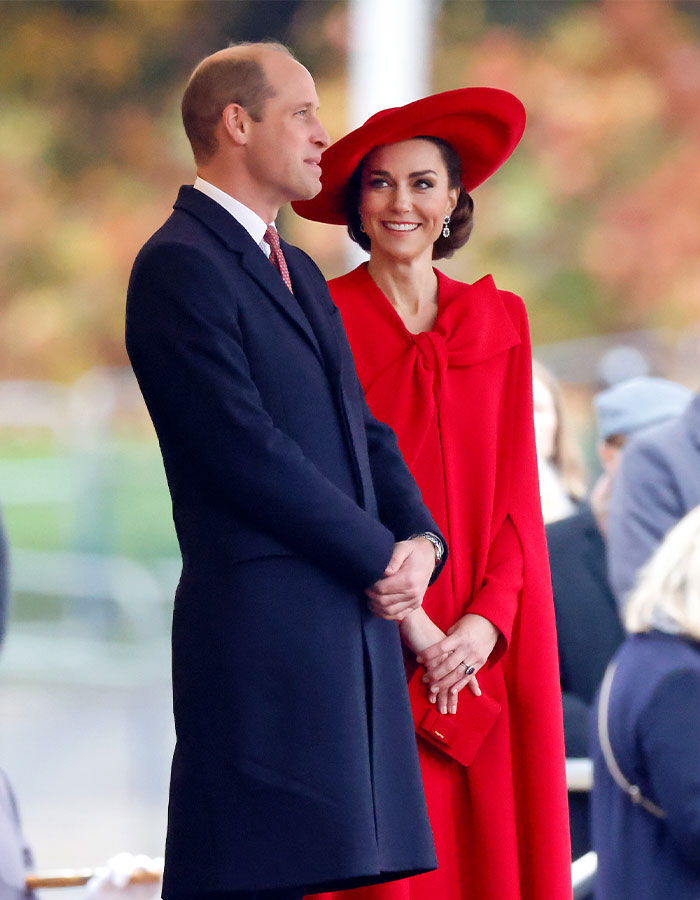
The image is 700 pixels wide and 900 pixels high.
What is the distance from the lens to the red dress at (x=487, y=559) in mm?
1919

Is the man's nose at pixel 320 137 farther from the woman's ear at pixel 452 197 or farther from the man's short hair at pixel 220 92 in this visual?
the woman's ear at pixel 452 197

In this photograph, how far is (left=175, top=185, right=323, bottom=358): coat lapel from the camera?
1.68 meters

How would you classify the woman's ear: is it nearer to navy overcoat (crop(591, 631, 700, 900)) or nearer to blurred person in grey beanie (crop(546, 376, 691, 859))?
navy overcoat (crop(591, 631, 700, 900))

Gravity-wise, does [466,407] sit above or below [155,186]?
below

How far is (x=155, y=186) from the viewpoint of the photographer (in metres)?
10.2

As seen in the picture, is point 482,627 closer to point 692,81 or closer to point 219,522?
point 219,522

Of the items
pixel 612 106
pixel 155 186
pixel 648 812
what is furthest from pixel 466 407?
pixel 612 106

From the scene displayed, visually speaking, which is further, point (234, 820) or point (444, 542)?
point (444, 542)

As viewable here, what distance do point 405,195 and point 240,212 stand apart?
0.31 m

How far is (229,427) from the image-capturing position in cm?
160

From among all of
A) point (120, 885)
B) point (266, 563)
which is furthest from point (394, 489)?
point (120, 885)

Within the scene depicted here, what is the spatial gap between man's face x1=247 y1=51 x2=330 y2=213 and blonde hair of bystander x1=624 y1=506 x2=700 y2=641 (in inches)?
46.9

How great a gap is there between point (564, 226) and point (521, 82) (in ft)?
3.55

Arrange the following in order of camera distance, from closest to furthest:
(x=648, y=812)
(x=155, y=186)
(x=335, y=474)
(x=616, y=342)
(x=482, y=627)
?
(x=335, y=474) → (x=482, y=627) → (x=648, y=812) → (x=616, y=342) → (x=155, y=186)
